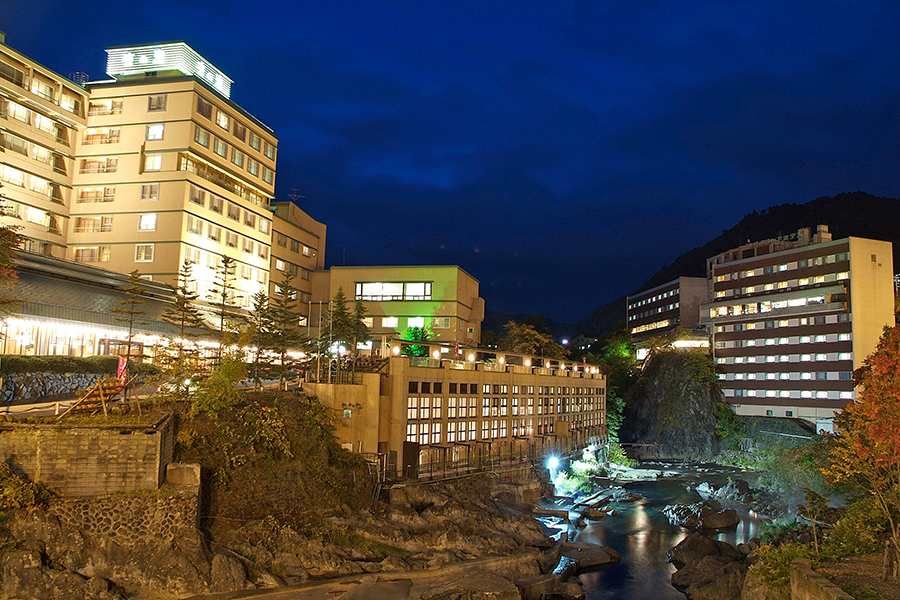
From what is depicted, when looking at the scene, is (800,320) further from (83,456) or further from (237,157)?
(83,456)

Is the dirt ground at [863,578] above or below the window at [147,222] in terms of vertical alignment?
A: below

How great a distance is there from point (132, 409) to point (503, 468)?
21406 mm

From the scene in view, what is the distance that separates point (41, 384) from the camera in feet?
97.4

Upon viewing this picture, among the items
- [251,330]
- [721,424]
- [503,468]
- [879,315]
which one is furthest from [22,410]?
[879,315]

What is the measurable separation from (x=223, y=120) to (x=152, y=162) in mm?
7703

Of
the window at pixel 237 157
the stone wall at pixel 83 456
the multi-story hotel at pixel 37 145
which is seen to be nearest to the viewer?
the stone wall at pixel 83 456

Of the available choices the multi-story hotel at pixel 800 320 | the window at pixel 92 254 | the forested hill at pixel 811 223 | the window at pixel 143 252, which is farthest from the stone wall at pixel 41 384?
the forested hill at pixel 811 223

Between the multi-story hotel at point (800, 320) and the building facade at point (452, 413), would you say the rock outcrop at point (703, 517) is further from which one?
the multi-story hotel at point (800, 320)

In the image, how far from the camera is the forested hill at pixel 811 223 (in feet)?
355

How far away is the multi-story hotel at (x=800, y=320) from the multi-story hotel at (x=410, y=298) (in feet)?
118

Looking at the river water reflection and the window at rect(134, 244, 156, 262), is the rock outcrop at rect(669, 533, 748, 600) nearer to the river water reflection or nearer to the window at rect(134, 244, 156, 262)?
the river water reflection

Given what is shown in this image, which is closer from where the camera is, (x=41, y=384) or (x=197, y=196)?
(x=41, y=384)

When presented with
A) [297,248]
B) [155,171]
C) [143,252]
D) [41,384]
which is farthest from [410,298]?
[41,384]

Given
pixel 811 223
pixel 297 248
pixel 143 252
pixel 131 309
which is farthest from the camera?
pixel 811 223
